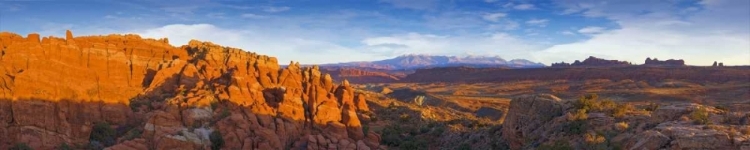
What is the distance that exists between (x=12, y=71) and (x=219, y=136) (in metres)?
10.5

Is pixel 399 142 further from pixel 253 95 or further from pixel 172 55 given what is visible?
pixel 172 55

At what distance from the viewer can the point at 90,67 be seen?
97.4ft

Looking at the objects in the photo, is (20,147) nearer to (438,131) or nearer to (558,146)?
(558,146)

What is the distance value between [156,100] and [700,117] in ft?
85.7

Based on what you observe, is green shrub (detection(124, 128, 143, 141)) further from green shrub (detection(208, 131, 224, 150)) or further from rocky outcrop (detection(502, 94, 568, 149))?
rocky outcrop (detection(502, 94, 568, 149))

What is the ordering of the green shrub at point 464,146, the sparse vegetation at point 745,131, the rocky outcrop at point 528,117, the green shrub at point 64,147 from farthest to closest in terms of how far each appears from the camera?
1. the green shrub at point 464,146
2. the rocky outcrop at point 528,117
3. the green shrub at point 64,147
4. the sparse vegetation at point 745,131

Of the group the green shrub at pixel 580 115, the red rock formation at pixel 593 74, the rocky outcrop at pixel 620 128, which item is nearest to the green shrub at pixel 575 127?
the rocky outcrop at pixel 620 128

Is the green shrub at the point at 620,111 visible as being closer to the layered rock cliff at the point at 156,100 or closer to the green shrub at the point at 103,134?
the layered rock cliff at the point at 156,100

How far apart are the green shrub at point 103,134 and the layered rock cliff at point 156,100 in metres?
0.09

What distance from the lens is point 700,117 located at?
17719 mm

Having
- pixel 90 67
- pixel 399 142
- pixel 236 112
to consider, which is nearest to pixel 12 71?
pixel 90 67

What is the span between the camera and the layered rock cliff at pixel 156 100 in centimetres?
2350

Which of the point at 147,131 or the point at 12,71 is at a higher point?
the point at 12,71

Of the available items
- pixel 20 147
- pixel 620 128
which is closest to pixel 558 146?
pixel 620 128
